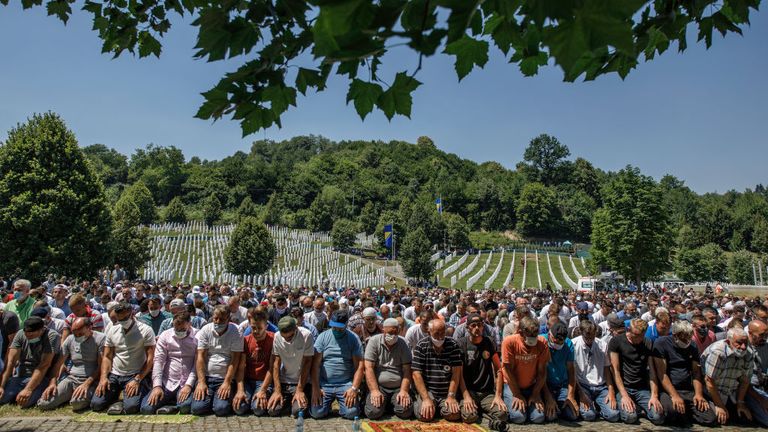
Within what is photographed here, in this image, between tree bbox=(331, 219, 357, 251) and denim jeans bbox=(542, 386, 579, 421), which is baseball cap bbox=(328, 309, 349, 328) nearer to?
denim jeans bbox=(542, 386, 579, 421)

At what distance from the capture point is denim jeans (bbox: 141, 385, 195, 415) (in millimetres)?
6891

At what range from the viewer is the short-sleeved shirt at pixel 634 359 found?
289 inches

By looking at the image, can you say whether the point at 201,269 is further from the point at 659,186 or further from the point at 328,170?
the point at 328,170

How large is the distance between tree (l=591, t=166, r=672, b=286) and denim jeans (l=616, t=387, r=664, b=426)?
42531 millimetres

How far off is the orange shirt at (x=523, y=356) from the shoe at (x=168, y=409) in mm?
4811

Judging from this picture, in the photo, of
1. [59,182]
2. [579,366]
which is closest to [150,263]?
[59,182]

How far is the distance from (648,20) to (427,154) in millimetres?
164311

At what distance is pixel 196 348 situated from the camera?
24.5ft

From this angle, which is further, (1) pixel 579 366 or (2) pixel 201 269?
(2) pixel 201 269

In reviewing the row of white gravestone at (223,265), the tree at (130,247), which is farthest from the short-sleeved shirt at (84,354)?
the tree at (130,247)

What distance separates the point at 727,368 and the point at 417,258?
43.3 meters

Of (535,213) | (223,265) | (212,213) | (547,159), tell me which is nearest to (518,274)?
(223,265)

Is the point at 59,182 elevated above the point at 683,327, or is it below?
above

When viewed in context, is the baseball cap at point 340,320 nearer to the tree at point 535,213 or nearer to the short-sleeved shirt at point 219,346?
the short-sleeved shirt at point 219,346
